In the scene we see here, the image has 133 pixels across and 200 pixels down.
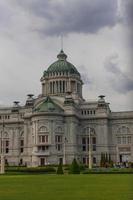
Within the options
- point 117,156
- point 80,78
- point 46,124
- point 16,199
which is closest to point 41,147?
point 46,124

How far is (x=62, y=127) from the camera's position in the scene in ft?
336

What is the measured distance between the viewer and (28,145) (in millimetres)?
106438

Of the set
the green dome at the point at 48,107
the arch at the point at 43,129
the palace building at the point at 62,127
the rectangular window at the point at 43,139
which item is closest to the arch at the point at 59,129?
the palace building at the point at 62,127

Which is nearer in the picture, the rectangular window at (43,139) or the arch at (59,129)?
the rectangular window at (43,139)

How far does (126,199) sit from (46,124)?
79.3 metres

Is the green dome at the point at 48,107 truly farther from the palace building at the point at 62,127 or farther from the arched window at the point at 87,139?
the arched window at the point at 87,139

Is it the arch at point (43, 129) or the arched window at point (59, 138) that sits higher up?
the arch at point (43, 129)

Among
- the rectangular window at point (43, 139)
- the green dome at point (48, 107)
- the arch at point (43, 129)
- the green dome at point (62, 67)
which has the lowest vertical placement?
the rectangular window at point (43, 139)

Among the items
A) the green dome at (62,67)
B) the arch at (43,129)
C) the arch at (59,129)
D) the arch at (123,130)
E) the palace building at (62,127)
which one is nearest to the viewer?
the arch at (43,129)

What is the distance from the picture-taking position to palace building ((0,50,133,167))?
99438 millimetres

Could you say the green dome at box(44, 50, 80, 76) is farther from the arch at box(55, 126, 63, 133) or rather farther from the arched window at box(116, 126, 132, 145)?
the arched window at box(116, 126, 132, 145)

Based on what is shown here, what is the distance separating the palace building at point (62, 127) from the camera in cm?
9944

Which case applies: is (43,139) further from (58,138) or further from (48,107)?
(48,107)

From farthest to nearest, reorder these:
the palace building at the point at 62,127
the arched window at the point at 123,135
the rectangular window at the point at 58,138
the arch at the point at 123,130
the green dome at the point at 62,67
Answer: the green dome at the point at 62,67 → the arch at the point at 123,130 → the arched window at the point at 123,135 → the rectangular window at the point at 58,138 → the palace building at the point at 62,127
